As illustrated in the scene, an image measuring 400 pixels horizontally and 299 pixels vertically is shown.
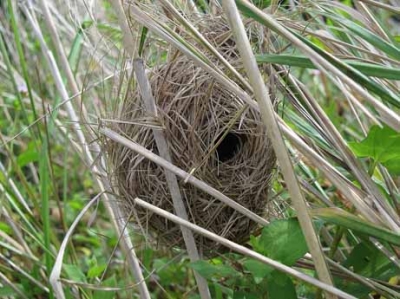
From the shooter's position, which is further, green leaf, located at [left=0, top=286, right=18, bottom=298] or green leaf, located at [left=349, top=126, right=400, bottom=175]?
green leaf, located at [left=0, top=286, right=18, bottom=298]

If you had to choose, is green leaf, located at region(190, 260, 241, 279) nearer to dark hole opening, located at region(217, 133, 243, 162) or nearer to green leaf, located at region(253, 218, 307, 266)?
green leaf, located at region(253, 218, 307, 266)

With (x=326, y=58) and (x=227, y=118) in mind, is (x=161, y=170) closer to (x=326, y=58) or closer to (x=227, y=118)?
(x=227, y=118)

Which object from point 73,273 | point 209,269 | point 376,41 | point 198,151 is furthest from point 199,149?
point 73,273

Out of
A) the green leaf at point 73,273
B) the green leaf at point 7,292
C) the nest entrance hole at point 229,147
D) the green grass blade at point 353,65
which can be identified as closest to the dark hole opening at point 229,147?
the nest entrance hole at point 229,147

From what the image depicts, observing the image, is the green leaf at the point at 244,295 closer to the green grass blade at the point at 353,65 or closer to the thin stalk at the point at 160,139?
the thin stalk at the point at 160,139

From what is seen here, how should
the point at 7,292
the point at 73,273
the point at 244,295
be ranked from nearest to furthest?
the point at 244,295 → the point at 73,273 → the point at 7,292

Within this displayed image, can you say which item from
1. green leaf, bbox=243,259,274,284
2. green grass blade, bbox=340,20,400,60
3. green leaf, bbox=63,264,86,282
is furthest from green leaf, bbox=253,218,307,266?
green leaf, bbox=63,264,86,282

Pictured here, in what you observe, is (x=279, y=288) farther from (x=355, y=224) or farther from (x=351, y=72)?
(x=351, y=72)
